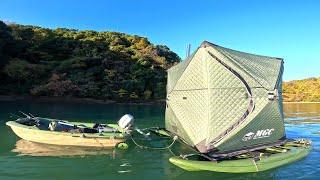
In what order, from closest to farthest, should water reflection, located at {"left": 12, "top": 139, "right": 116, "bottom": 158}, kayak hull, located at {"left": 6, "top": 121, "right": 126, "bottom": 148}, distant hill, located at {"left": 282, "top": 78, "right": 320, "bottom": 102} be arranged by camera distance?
water reflection, located at {"left": 12, "top": 139, "right": 116, "bottom": 158} → kayak hull, located at {"left": 6, "top": 121, "right": 126, "bottom": 148} → distant hill, located at {"left": 282, "top": 78, "right": 320, "bottom": 102}

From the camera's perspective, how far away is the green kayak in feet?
42.3

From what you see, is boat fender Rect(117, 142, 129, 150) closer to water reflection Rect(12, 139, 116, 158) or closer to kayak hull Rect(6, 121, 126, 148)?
kayak hull Rect(6, 121, 126, 148)

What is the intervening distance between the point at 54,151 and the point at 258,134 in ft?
25.0

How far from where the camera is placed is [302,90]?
225 ft

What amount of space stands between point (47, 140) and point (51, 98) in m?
32.7

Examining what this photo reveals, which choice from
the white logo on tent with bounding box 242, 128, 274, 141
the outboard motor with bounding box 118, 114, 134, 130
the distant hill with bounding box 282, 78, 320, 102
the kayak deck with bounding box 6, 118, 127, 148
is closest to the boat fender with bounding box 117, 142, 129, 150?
the kayak deck with bounding box 6, 118, 127, 148

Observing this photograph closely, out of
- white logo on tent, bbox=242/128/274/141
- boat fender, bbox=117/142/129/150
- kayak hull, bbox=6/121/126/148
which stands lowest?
boat fender, bbox=117/142/129/150

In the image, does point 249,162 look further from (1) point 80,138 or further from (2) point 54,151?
(2) point 54,151

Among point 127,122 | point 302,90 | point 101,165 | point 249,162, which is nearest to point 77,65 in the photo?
point 302,90

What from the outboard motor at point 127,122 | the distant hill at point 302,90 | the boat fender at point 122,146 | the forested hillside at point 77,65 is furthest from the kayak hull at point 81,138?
the distant hill at point 302,90

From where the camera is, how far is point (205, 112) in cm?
1388

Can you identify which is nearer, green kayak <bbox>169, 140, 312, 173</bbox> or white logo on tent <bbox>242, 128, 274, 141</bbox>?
green kayak <bbox>169, 140, 312, 173</bbox>

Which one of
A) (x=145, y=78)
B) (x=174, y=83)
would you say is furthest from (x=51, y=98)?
(x=174, y=83)

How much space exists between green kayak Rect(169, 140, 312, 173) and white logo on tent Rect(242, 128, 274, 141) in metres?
0.55
